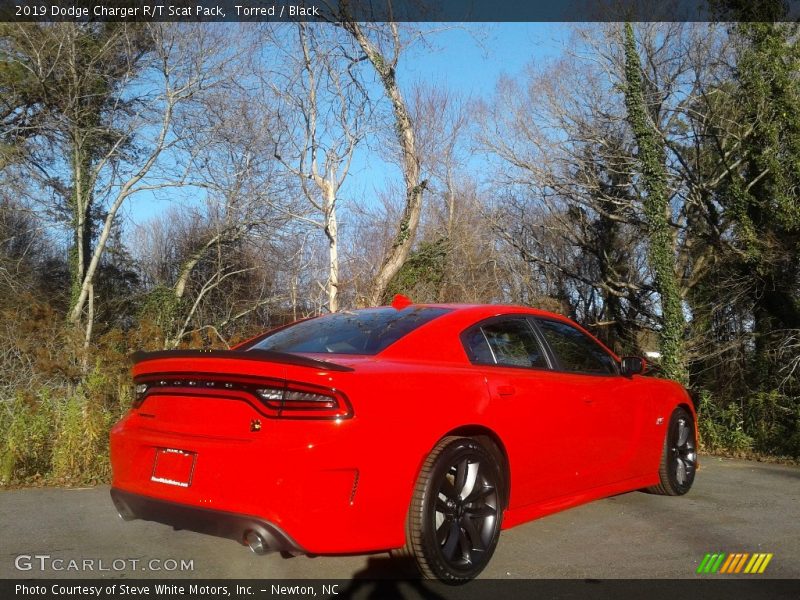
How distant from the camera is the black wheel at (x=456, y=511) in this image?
381 centimetres

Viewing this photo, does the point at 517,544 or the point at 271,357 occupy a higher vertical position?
the point at 271,357

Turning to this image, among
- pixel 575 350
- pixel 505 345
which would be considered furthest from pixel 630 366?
pixel 505 345

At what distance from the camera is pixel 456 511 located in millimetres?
4074

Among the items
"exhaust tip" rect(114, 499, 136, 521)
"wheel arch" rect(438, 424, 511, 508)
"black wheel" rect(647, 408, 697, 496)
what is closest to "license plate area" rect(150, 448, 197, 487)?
"exhaust tip" rect(114, 499, 136, 521)

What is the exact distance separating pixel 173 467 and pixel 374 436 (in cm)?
106

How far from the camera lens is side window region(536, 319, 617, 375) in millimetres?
5324

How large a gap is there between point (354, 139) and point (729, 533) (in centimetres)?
1078

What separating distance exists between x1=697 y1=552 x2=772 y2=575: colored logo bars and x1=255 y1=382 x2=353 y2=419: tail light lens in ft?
7.77

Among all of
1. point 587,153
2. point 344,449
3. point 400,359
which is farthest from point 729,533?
point 587,153

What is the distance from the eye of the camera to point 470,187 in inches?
1085

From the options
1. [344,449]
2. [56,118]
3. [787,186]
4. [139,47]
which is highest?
[139,47]

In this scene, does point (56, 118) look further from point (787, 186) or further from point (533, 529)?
point (533, 529)

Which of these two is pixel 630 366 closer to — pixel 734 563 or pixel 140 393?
pixel 734 563

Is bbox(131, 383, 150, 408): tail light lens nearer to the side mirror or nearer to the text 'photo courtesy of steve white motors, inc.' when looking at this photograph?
the side mirror
